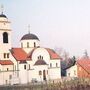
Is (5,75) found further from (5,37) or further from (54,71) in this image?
(54,71)

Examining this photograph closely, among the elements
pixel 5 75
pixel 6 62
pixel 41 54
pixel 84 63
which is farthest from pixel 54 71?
pixel 5 75

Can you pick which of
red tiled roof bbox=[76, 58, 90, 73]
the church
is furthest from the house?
the church

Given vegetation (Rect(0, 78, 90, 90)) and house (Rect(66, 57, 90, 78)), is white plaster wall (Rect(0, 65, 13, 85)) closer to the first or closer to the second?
→ vegetation (Rect(0, 78, 90, 90))

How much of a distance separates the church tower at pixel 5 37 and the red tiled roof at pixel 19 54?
1625 millimetres

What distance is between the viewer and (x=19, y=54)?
262ft

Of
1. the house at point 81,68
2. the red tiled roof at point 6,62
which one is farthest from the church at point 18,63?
the house at point 81,68

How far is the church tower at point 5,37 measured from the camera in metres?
76.8

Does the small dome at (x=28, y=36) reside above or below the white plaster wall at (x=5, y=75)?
above

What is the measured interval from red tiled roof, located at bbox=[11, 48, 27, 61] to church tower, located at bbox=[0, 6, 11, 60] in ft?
5.33

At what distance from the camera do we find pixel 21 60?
3059 inches

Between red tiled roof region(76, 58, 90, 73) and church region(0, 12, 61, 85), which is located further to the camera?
red tiled roof region(76, 58, 90, 73)

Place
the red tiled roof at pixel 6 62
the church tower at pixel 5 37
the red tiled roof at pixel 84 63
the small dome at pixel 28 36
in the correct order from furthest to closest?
the red tiled roof at pixel 84 63 < the small dome at pixel 28 36 < the church tower at pixel 5 37 < the red tiled roof at pixel 6 62

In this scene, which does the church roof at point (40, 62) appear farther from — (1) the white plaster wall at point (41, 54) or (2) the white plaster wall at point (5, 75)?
(2) the white plaster wall at point (5, 75)

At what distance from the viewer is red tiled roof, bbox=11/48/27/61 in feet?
256
